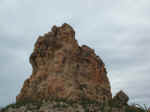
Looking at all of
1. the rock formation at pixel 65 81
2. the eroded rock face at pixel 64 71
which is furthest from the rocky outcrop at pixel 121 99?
the eroded rock face at pixel 64 71

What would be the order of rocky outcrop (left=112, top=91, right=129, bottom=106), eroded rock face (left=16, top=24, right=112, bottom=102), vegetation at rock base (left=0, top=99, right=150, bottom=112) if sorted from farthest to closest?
eroded rock face (left=16, top=24, right=112, bottom=102), rocky outcrop (left=112, top=91, right=129, bottom=106), vegetation at rock base (left=0, top=99, right=150, bottom=112)

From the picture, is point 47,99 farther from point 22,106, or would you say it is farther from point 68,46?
point 68,46

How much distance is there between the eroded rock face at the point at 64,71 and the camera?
26.6 m

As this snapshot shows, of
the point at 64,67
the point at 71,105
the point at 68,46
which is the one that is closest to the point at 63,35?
the point at 68,46

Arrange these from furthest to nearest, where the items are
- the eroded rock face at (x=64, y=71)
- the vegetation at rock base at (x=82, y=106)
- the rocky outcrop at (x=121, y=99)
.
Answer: the eroded rock face at (x=64, y=71), the rocky outcrop at (x=121, y=99), the vegetation at rock base at (x=82, y=106)

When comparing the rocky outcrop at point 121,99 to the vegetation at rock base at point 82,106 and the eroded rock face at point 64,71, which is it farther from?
the eroded rock face at point 64,71

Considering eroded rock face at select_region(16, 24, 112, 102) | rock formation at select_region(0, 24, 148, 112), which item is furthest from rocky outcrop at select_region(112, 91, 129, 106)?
eroded rock face at select_region(16, 24, 112, 102)

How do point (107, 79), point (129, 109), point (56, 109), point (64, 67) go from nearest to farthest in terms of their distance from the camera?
point (56, 109)
point (129, 109)
point (64, 67)
point (107, 79)

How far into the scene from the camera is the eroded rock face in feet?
87.2

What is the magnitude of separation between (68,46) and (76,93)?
21.5 ft

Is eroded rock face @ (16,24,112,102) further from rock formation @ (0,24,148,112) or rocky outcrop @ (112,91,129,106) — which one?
rocky outcrop @ (112,91,129,106)

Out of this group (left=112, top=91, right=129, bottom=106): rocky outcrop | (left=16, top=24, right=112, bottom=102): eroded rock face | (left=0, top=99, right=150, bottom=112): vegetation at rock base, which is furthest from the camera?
(left=16, top=24, right=112, bottom=102): eroded rock face

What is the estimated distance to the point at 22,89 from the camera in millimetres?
30516

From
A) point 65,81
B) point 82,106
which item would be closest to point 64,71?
point 65,81
